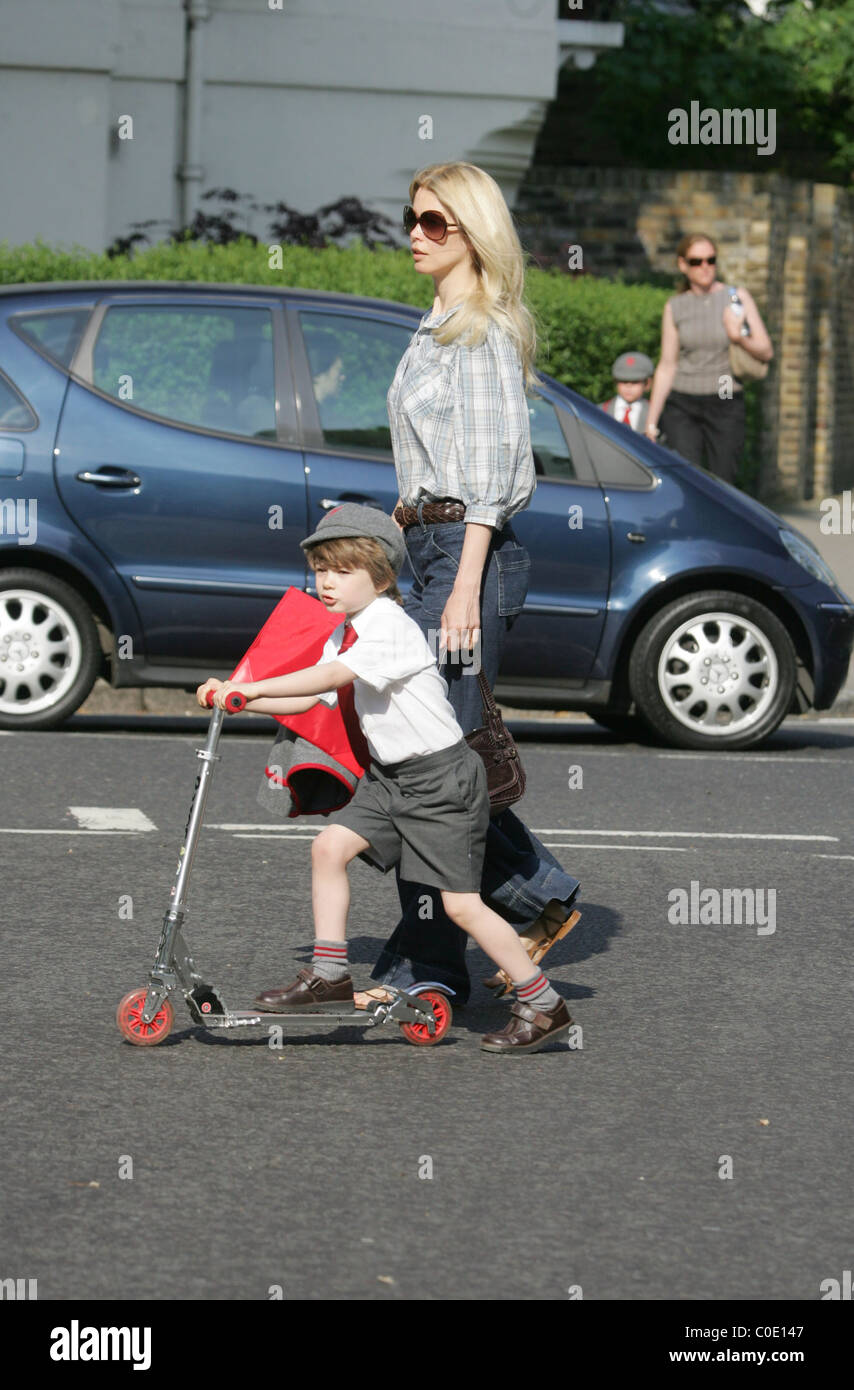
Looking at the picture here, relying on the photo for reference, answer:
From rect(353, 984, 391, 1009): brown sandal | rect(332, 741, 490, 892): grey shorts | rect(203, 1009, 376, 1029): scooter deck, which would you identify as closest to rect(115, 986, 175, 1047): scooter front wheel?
rect(203, 1009, 376, 1029): scooter deck

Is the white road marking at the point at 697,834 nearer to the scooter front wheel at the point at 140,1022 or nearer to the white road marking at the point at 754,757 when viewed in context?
the white road marking at the point at 754,757

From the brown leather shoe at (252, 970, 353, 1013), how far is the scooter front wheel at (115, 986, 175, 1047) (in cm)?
22

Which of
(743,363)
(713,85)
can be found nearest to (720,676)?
(743,363)

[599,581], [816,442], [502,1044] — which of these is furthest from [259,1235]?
[816,442]

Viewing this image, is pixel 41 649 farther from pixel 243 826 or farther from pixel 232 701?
pixel 232 701

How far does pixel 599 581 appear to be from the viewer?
9.95 m

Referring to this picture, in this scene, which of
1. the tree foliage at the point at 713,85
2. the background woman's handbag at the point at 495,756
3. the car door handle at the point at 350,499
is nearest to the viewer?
the background woman's handbag at the point at 495,756

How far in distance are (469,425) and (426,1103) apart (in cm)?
156

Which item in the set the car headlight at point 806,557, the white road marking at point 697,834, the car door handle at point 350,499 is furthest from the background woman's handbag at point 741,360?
the white road marking at point 697,834

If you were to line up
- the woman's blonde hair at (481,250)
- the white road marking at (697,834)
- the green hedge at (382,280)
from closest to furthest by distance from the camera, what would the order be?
the woman's blonde hair at (481,250), the white road marking at (697,834), the green hedge at (382,280)

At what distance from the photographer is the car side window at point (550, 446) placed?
9953 millimetres

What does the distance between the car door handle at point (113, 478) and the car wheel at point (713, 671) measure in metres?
2.25

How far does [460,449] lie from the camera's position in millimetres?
5430
